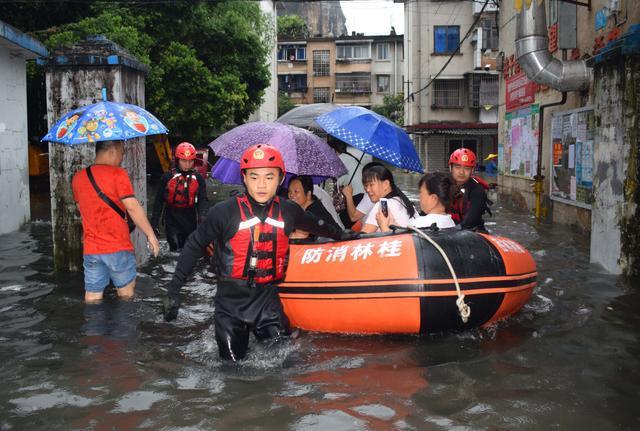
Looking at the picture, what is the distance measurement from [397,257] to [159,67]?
16.3 meters

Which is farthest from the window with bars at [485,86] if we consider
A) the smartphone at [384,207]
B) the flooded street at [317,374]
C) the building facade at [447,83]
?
the smartphone at [384,207]

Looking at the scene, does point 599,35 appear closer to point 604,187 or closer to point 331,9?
point 604,187

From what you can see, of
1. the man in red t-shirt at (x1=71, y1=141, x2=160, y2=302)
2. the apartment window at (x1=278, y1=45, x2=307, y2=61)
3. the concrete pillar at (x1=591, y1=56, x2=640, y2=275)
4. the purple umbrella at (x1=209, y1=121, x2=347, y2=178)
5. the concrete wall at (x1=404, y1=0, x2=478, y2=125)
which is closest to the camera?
the man in red t-shirt at (x1=71, y1=141, x2=160, y2=302)

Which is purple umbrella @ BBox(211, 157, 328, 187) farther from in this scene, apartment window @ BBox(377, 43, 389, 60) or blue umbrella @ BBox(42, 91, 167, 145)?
apartment window @ BBox(377, 43, 389, 60)

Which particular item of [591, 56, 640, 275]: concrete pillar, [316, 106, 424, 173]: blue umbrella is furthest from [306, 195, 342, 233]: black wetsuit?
[591, 56, 640, 275]: concrete pillar

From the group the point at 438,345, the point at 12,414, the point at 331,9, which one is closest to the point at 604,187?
the point at 438,345

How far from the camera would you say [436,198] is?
19.3 ft

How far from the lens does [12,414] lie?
4.23 meters

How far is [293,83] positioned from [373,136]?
49.7 metres

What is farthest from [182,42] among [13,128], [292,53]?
[292,53]

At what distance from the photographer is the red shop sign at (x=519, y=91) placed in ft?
52.2

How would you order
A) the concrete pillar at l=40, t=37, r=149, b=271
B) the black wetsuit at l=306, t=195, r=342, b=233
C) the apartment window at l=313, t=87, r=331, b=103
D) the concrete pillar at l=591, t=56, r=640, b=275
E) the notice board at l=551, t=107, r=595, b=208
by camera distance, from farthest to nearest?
1. the apartment window at l=313, t=87, r=331, b=103
2. the notice board at l=551, t=107, r=595, b=208
3. the concrete pillar at l=40, t=37, r=149, b=271
4. the concrete pillar at l=591, t=56, r=640, b=275
5. the black wetsuit at l=306, t=195, r=342, b=233

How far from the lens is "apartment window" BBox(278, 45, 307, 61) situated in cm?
5444

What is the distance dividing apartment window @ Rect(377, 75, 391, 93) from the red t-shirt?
4875 cm
